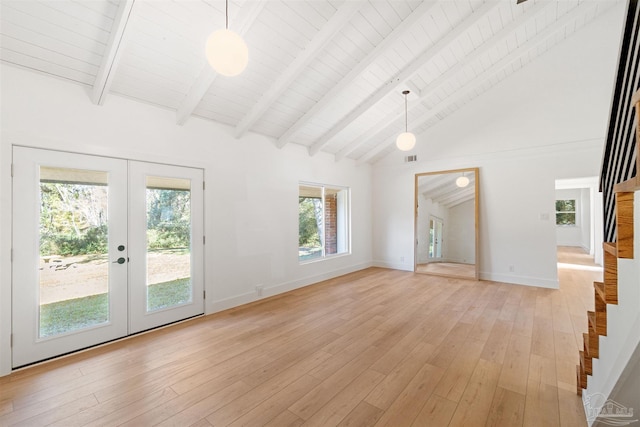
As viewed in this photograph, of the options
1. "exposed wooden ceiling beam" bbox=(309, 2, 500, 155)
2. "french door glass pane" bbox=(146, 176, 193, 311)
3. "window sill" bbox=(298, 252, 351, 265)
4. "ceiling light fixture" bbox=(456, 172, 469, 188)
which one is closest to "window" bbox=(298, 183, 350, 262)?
"window sill" bbox=(298, 252, 351, 265)

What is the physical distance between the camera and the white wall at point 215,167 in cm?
247

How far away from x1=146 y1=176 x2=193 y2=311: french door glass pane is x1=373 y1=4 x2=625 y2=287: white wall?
5.27 m

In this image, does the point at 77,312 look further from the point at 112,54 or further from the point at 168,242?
the point at 112,54

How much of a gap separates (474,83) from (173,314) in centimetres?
638

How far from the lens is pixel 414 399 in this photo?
2014mm

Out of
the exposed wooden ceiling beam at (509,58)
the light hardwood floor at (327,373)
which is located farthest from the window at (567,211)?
the light hardwood floor at (327,373)

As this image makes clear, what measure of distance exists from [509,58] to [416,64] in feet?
7.04

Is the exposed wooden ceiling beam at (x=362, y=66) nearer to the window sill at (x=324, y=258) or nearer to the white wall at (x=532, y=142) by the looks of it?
→ the window sill at (x=324, y=258)

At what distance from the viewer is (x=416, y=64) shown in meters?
3.94

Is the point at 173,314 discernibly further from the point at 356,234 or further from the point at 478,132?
the point at 478,132

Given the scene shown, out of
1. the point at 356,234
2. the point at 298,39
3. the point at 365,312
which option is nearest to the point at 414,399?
the point at 365,312

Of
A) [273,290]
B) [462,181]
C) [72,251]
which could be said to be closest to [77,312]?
[72,251]

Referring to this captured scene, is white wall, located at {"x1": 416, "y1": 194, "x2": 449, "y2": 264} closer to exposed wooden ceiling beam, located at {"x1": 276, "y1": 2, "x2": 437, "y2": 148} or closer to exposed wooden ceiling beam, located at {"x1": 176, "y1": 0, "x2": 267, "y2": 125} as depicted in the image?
exposed wooden ceiling beam, located at {"x1": 276, "y1": 2, "x2": 437, "y2": 148}

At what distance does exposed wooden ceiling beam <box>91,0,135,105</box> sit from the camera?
2.25m
